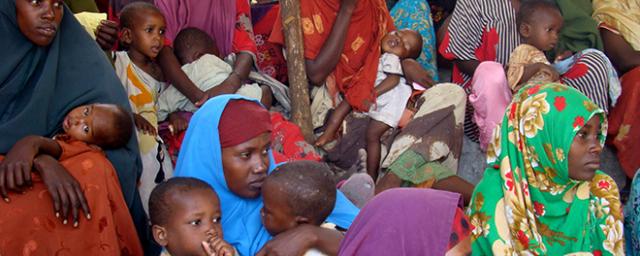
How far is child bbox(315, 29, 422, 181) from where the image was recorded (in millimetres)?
4965

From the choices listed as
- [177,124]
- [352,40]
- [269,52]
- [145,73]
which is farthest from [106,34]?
[352,40]

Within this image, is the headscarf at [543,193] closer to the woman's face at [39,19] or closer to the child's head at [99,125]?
the child's head at [99,125]

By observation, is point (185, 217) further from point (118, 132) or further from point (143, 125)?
point (143, 125)

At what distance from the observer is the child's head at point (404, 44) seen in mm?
5238

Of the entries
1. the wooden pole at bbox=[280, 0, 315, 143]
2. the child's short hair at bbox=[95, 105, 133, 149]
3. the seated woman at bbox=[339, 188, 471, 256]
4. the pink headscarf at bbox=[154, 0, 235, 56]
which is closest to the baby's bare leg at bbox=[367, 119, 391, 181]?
the wooden pole at bbox=[280, 0, 315, 143]

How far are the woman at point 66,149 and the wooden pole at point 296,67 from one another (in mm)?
1310

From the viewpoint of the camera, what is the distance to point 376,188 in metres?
4.73

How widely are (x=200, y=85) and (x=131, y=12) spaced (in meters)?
0.59

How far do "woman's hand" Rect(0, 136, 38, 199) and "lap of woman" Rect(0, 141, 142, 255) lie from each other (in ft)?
0.17

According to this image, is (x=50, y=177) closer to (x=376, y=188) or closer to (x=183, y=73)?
(x=183, y=73)

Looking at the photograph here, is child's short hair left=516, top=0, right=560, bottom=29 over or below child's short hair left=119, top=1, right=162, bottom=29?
below

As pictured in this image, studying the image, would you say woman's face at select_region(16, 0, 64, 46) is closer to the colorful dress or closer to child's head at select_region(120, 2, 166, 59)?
the colorful dress

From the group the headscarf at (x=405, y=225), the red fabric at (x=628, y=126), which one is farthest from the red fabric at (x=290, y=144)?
the red fabric at (x=628, y=126)

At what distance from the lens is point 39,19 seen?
3613 millimetres
